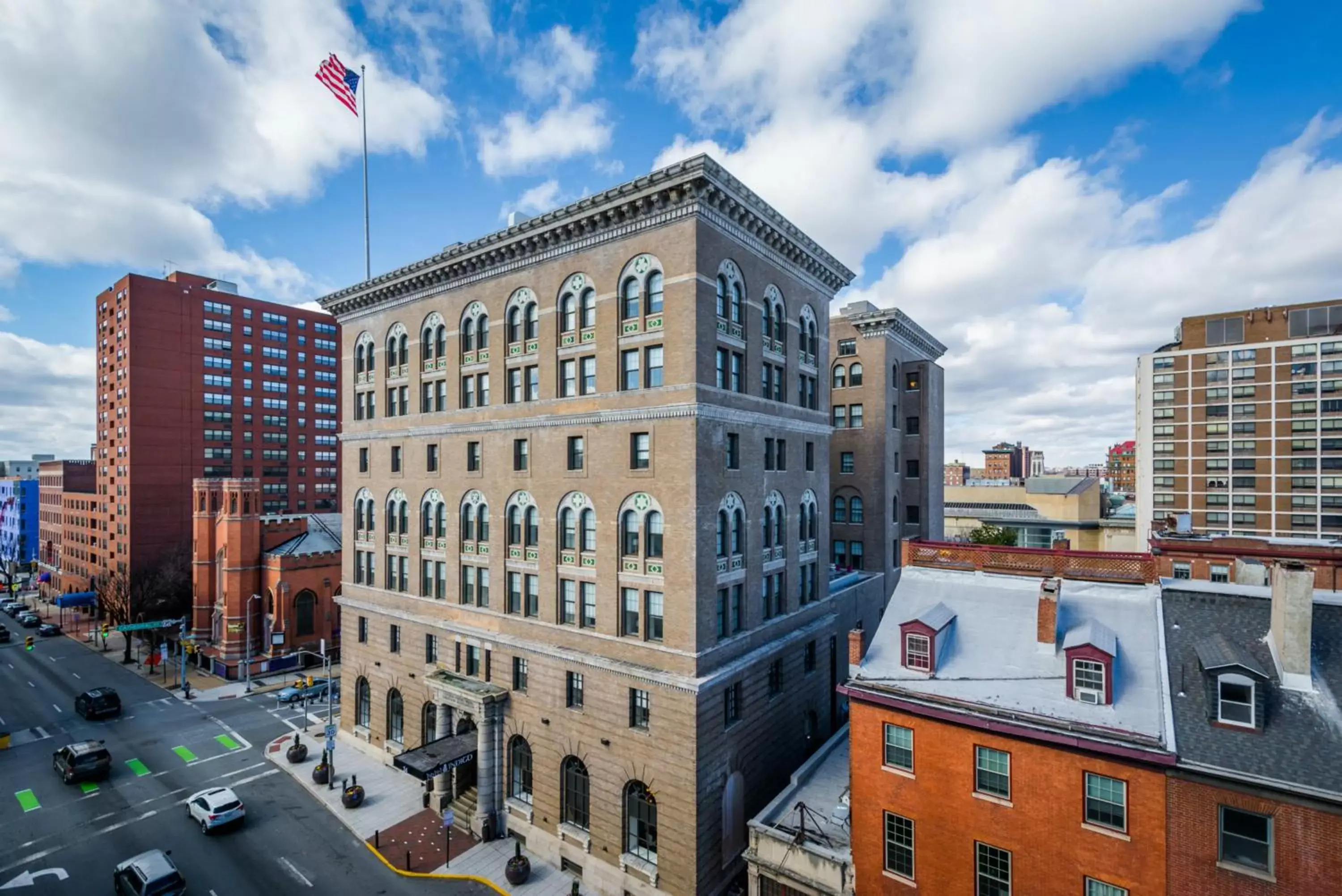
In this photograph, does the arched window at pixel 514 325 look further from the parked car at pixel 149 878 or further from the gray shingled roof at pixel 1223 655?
the gray shingled roof at pixel 1223 655

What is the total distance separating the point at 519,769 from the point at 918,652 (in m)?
20.1

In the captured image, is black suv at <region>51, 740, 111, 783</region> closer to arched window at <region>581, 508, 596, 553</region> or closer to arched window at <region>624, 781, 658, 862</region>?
arched window at <region>624, 781, 658, 862</region>

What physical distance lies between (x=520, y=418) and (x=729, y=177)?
14944 millimetres

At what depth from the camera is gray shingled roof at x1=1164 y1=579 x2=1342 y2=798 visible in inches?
633

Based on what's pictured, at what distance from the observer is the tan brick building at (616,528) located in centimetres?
2469

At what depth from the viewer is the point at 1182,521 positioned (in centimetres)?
3628

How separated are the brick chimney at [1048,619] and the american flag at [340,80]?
45612 millimetres

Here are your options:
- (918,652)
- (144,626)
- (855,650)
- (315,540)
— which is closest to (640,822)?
(855,650)

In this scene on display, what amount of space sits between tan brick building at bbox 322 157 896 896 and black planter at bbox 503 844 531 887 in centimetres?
161

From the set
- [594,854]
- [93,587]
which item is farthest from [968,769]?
[93,587]

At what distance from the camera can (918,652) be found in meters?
22.0

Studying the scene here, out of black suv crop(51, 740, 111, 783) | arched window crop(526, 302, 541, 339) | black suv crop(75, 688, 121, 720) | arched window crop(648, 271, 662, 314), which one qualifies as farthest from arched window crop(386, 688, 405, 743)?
arched window crop(648, 271, 662, 314)

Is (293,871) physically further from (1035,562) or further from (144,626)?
(144,626)

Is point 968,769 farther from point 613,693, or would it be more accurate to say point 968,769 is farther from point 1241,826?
point 613,693
